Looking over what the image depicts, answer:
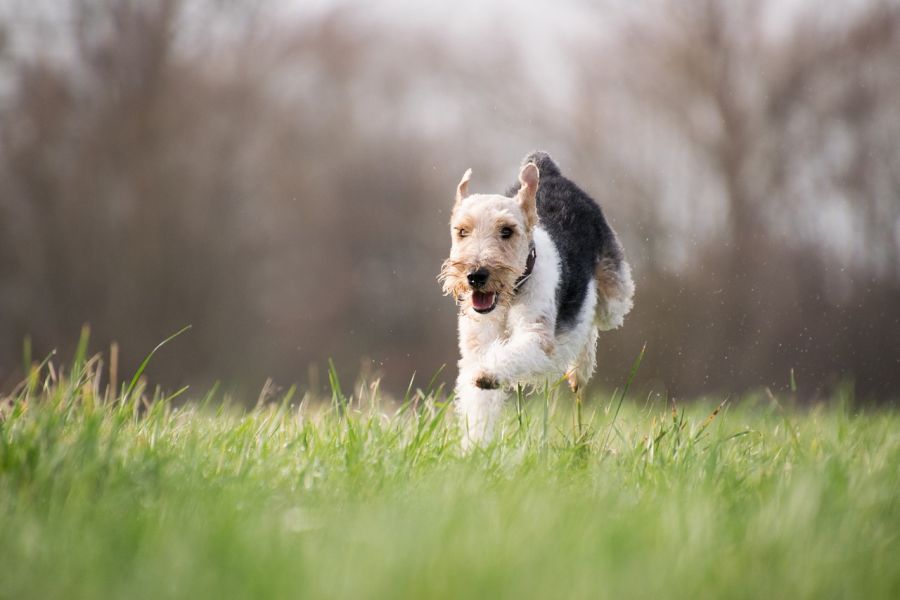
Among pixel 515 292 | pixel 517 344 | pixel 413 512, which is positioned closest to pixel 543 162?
pixel 515 292

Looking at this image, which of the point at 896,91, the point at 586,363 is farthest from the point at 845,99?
the point at 586,363

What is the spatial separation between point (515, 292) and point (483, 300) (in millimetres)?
235

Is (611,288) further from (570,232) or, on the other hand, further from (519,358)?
(519,358)

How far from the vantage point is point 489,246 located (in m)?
3.75

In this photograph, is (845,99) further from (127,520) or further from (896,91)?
(127,520)

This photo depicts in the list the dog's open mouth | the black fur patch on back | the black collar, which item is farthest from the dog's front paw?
the black fur patch on back

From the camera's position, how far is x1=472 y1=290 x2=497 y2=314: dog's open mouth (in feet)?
12.3

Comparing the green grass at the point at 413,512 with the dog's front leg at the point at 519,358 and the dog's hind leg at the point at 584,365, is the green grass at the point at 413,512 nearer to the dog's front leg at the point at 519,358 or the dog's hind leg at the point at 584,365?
the dog's front leg at the point at 519,358

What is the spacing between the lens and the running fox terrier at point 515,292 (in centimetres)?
366

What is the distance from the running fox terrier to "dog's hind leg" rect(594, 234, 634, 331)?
21cm

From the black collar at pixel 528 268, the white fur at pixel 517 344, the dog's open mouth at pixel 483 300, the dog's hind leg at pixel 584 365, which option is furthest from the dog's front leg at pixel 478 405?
the dog's hind leg at pixel 584 365

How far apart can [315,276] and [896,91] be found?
10133 mm

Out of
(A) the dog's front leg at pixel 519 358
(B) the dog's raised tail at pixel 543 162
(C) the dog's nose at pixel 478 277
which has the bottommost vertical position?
(A) the dog's front leg at pixel 519 358

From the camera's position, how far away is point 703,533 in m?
2.20
